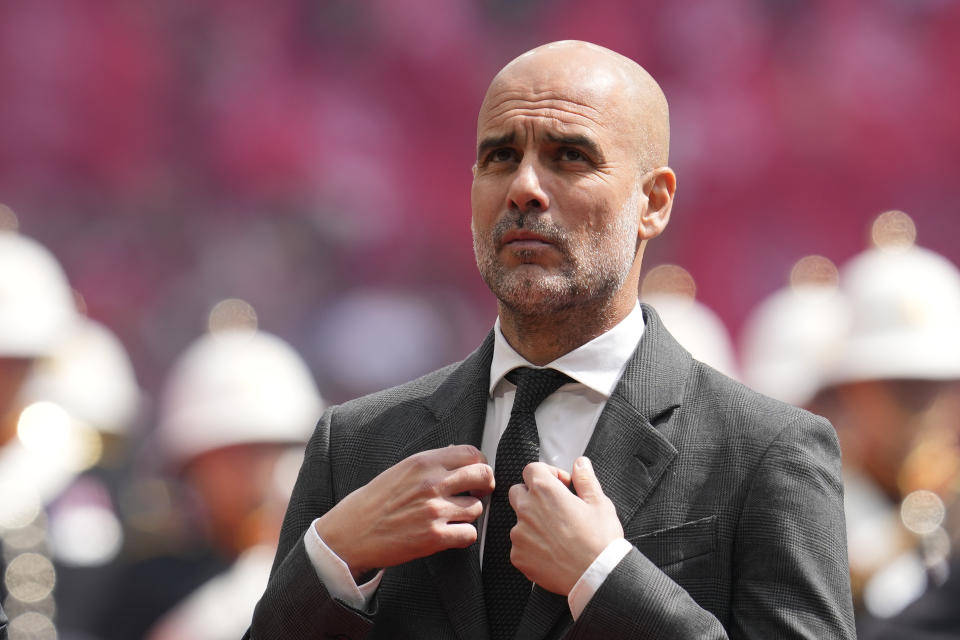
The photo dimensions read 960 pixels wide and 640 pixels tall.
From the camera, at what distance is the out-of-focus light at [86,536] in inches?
301

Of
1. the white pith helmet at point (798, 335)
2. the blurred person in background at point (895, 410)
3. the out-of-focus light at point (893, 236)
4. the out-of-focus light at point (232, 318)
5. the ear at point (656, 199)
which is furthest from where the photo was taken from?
the out-of-focus light at point (232, 318)

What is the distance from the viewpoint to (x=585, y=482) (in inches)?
108

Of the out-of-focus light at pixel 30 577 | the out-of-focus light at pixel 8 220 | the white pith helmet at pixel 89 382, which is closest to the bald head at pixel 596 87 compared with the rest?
the out-of-focus light at pixel 30 577

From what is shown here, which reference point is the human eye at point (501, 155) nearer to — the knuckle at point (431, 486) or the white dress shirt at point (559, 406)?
the white dress shirt at point (559, 406)

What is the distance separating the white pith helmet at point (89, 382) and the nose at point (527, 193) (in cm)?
618

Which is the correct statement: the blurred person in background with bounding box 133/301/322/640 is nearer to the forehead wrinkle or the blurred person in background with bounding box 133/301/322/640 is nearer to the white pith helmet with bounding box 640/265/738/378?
the white pith helmet with bounding box 640/265/738/378

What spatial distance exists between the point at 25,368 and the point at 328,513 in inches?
218

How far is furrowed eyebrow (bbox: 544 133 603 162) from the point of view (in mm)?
2967

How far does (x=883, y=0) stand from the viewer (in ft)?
42.3

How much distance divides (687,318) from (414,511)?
7.47m

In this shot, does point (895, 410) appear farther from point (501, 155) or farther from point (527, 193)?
point (527, 193)

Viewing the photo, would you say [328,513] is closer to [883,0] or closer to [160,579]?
[160,579]

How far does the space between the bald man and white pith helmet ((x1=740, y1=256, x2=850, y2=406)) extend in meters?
5.41

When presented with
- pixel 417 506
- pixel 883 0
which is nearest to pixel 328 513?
pixel 417 506
